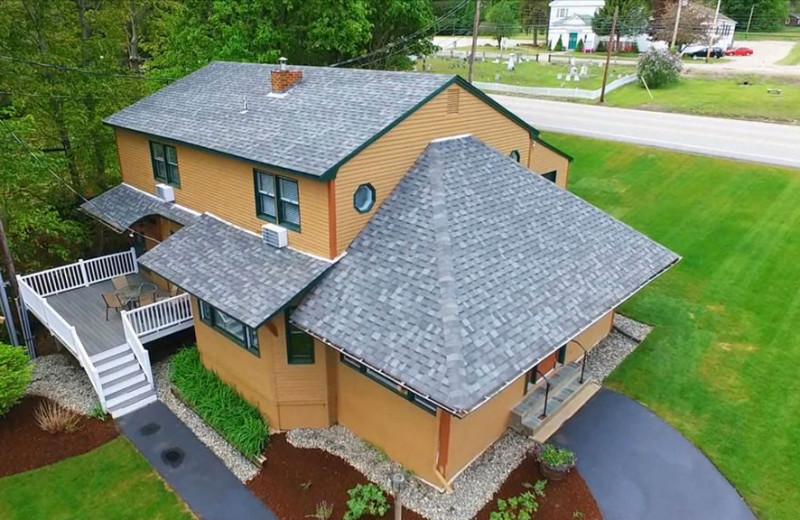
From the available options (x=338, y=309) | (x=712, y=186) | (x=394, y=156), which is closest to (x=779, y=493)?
(x=338, y=309)

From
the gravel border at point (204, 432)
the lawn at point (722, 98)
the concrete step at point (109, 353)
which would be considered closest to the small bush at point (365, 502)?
the gravel border at point (204, 432)

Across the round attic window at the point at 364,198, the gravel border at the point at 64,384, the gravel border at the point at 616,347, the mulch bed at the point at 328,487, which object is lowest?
the gravel border at the point at 64,384

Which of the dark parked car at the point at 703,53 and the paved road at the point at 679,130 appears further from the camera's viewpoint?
the dark parked car at the point at 703,53

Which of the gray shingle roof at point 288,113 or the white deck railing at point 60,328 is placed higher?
the gray shingle roof at point 288,113

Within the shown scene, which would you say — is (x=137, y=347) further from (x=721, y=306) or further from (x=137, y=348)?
(x=721, y=306)

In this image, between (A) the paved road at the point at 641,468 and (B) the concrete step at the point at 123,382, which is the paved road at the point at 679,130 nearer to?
(A) the paved road at the point at 641,468

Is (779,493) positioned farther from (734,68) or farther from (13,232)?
(734,68)

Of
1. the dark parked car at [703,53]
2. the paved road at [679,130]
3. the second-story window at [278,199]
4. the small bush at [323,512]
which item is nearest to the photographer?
the small bush at [323,512]

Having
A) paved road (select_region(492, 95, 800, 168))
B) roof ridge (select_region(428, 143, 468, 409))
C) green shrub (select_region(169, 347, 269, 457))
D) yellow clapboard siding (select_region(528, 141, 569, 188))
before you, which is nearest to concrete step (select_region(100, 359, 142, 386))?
green shrub (select_region(169, 347, 269, 457))
